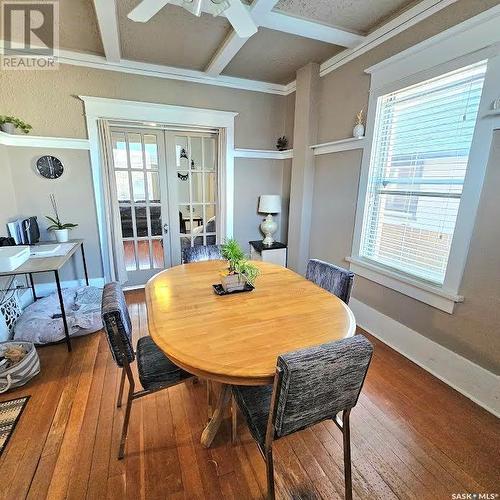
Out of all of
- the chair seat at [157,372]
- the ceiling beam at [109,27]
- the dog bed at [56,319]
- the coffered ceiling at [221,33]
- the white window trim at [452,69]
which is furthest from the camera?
the dog bed at [56,319]

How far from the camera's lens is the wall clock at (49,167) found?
296 centimetres

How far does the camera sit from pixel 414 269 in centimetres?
227

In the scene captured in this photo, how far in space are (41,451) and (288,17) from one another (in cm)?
337

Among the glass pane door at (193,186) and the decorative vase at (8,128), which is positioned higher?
the decorative vase at (8,128)

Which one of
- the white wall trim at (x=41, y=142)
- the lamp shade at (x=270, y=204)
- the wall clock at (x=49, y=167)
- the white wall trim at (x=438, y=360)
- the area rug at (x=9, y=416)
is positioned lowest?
the area rug at (x=9, y=416)

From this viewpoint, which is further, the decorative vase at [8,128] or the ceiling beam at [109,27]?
the decorative vase at [8,128]

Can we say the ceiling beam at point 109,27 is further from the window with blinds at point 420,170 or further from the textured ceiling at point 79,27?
the window with blinds at point 420,170

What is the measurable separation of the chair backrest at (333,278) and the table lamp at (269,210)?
162 centimetres

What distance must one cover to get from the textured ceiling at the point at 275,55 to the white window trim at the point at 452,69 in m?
0.66

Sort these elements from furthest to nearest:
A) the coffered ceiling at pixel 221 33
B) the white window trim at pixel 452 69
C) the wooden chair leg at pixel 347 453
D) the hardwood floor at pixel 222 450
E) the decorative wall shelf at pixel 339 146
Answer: the decorative wall shelf at pixel 339 146 → the coffered ceiling at pixel 221 33 → the white window trim at pixel 452 69 → the hardwood floor at pixel 222 450 → the wooden chair leg at pixel 347 453

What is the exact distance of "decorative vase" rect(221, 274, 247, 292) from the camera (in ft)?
5.64

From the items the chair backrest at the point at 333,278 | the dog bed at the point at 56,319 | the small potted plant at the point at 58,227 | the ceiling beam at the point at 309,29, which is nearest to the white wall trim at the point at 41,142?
the small potted plant at the point at 58,227

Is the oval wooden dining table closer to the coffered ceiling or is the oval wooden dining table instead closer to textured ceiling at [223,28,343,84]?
the coffered ceiling

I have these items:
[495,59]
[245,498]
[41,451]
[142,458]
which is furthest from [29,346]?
[495,59]
